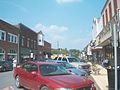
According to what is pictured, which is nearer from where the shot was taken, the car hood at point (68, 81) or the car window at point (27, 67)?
the car hood at point (68, 81)

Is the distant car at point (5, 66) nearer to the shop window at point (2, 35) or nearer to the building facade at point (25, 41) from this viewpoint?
the shop window at point (2, 35)

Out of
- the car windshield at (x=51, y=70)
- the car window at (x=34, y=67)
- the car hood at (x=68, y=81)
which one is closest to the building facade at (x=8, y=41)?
the car window at (x=34, y=67)

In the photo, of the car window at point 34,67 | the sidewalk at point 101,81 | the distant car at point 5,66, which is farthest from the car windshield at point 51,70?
the distant car at point 5,66

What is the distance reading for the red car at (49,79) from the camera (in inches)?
387

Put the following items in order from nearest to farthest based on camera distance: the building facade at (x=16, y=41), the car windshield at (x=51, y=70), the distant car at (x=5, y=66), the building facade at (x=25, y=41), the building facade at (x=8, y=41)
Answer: the car windshield at (x=51, y=70), the distant car at (x=5, y=66), the building facade at (x=8, y=41), the building facade at (x=16, y=41), the building facade at (x=25, y=41)

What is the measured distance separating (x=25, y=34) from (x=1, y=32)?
56.5 ft

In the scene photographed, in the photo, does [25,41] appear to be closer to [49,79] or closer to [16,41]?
[16,41]

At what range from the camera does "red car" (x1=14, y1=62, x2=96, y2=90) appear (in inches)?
387

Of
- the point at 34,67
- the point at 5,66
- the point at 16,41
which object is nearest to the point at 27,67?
the point at 34,67

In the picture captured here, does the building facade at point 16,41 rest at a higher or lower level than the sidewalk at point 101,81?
higher

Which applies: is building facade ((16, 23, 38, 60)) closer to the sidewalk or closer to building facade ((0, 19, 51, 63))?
building facade ((0, 19, 51, 63))

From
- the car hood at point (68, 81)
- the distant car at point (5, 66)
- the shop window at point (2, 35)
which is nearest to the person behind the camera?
the car hood at point (68, 81)

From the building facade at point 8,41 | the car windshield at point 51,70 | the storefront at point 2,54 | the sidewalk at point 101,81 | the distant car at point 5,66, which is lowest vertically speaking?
the sidewalk at point 101,81

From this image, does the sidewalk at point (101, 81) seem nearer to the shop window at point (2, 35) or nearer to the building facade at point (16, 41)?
the building facade at point (16, 41)
